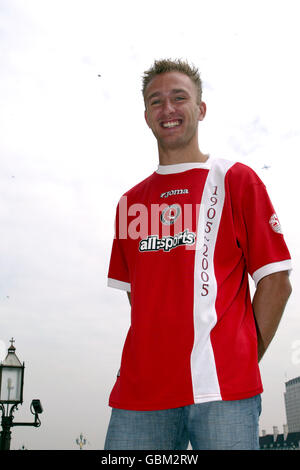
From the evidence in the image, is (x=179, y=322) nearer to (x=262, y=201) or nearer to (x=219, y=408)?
(x=219, y=408)

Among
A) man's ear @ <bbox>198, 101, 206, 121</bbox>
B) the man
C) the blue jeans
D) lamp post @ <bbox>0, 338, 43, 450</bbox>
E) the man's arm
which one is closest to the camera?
the blue jeans

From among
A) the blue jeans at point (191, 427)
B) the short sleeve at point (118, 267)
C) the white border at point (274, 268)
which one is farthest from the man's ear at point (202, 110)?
the blue jeans at point (191, 427)

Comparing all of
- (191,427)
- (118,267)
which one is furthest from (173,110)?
(191,427)

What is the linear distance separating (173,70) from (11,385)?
761cm

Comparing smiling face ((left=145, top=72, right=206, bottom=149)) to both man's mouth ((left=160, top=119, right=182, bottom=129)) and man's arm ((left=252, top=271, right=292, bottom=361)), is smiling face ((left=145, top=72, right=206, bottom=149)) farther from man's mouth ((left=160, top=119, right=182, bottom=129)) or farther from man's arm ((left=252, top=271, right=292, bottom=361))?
man's arm ((left=252, top=271, right=292, bottom=361))

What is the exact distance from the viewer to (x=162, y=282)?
2.92 meters

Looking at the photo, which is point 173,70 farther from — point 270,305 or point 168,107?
point 270,305

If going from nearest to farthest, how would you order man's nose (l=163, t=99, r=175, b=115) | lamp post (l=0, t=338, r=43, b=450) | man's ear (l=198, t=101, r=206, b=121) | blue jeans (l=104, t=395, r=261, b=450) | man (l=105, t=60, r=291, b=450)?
blue jeans (l=104, t=395, r=261, b=450)
man (l=105, t=60, r=291, b=450)
man's nose (l=163, t=99, r=175, b=115)
man's ear (l=198, t=101, r=206, b=121)
lamp post (l=0, t=338, r=43, b=450)

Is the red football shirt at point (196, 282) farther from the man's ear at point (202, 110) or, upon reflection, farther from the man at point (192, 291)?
the man's ear at point (202, 110)

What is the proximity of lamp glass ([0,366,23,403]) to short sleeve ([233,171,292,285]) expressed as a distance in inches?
297

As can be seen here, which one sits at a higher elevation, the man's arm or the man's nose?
the man's nose

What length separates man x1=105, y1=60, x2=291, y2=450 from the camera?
2609mm

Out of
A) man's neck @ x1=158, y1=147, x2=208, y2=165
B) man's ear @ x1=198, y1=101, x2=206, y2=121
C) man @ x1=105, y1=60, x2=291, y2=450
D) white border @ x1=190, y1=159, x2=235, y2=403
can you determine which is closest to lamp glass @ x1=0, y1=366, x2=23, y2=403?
man @ x1=105, y1=60, x2=291, y2=450

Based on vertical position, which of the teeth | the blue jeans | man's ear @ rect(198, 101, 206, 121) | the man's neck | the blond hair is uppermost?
the blond hair
